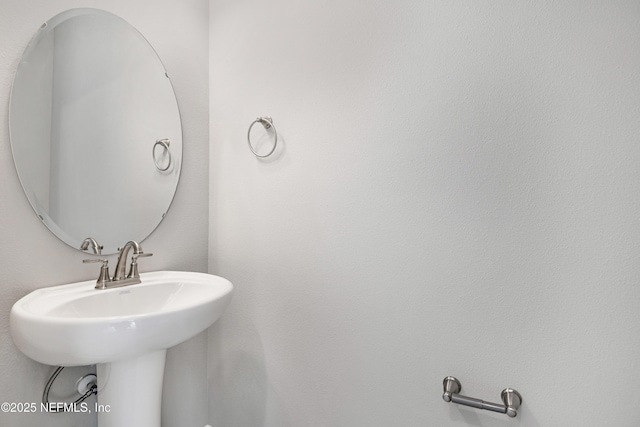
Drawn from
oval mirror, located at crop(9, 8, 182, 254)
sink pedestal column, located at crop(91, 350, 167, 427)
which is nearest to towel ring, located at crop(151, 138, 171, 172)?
oval mirror, located at crop(9, 8, 182, 254)

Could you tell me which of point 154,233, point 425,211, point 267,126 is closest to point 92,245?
point 154,233

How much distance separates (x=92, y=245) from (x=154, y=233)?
24 centimetres

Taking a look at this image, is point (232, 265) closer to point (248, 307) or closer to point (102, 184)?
point (248, 307)

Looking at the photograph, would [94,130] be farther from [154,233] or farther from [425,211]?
[425,211]

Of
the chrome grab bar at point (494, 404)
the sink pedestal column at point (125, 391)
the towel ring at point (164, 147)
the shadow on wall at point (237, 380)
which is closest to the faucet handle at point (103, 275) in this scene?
the sink pedestal column at point (125, 391)

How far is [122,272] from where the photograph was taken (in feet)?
3.89

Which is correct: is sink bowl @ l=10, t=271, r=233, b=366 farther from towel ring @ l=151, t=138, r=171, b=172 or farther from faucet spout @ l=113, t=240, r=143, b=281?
towel ring @ l=151, t=138, r=171, b=172

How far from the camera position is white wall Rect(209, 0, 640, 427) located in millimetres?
896

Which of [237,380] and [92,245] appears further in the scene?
[237,380]

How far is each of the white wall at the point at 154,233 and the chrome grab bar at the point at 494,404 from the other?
3.52 ft

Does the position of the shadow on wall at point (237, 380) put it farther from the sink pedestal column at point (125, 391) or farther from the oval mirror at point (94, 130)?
the oval mirror at point (94, 130)

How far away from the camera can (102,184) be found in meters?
1.24

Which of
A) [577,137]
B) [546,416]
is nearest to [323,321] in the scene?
[546,416]

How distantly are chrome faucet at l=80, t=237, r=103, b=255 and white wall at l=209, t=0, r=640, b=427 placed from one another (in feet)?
1.60
